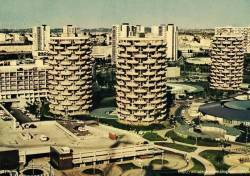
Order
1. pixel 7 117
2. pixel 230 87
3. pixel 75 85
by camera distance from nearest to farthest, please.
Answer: pixel 7 117, pixel 75 85, pixel 230 87

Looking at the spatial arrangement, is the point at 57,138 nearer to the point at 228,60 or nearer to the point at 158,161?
the point at 158,161

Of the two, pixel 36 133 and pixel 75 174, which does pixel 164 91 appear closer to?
pixel 36 133

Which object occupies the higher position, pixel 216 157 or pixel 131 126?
pixel 131 126

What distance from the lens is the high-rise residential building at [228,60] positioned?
178375mm

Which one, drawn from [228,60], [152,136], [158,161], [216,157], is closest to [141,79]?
[152,136]

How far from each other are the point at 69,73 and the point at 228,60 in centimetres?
7191

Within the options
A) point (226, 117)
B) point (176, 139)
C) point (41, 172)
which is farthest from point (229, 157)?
point (41, 172)

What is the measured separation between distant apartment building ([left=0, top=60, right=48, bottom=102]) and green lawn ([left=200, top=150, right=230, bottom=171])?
241 feet

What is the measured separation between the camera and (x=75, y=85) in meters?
135

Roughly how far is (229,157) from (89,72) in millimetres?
54943

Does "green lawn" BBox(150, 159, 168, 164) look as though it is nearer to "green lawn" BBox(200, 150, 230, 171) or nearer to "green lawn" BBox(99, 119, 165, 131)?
"green lawn" BBox(200, 150, 230, 171)

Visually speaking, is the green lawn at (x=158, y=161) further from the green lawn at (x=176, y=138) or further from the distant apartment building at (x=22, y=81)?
the distant apartment building at (x=22, y=81)

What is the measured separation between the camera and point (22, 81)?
154000 millimetres

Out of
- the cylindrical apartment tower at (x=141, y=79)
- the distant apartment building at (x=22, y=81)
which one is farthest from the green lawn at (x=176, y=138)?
the distant apartment building at (x=22, y=81)
